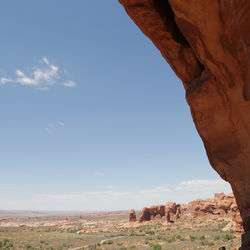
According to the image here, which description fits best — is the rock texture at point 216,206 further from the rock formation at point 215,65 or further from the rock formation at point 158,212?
the rock formation at point 215,65

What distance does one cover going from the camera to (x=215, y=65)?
534 centimetres

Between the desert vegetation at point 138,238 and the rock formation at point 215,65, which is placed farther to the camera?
the desert vegetation at point 138,238

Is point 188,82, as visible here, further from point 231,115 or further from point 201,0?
point 201,0

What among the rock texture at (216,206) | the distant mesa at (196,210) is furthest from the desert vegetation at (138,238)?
the rock texture at (216,206)

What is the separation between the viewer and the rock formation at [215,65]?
4.84 metres

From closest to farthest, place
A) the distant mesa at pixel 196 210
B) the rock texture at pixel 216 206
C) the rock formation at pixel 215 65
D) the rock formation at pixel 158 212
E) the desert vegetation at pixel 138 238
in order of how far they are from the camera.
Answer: the rock formation at pixel 215 65 → the desert vegetation at pixel 138 238 → the rock texture at pixel 216 206 → the distant mesa at pixel 196 210 → the rock formation at pixel 158 212

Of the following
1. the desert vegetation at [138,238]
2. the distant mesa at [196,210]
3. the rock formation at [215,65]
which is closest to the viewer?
the rock formation at [215,65]

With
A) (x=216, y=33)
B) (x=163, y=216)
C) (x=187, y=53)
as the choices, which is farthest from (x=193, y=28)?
(x=163, y=216)

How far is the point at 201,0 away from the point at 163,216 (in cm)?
5637

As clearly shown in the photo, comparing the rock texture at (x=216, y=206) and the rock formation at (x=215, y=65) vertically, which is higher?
the rock formation at (x=215, y=65)

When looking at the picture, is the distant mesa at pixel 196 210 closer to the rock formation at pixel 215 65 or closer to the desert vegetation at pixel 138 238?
the desert vegetation at pixel 138 238

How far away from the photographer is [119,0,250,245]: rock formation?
4836 millimetres

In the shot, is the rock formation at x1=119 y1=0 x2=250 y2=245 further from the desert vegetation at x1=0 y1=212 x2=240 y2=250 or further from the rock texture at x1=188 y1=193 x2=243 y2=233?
the rock texture at x1=188 y1=193 x2=243 y2=233

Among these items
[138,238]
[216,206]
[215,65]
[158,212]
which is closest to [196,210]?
[216,206]
